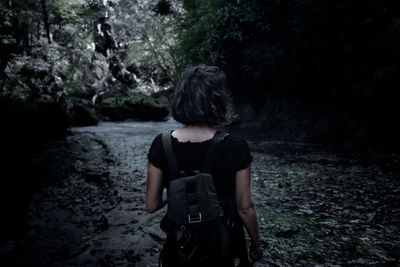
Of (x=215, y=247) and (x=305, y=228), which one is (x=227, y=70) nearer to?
(x=305, y=228)

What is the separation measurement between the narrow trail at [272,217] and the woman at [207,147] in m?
1.62

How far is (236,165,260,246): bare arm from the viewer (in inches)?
84.0

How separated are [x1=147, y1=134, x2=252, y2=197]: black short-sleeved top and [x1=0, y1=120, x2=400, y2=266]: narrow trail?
187cm

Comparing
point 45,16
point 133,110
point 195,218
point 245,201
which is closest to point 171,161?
point 195,218

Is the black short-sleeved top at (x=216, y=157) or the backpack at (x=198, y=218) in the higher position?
the black short-sleeved top at (x=216, y=157)

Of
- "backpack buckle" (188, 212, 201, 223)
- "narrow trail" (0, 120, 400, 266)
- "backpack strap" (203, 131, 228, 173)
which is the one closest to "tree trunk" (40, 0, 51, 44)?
"narrow trail" (0, 120, 400, 266)

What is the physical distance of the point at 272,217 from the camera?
4.68 m

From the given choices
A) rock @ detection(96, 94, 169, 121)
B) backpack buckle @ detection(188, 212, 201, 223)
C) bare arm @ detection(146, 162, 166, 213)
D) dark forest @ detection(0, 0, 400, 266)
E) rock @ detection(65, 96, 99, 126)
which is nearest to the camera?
backpack buckle @ detection(188, 212, 201, 223)

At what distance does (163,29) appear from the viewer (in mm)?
29141

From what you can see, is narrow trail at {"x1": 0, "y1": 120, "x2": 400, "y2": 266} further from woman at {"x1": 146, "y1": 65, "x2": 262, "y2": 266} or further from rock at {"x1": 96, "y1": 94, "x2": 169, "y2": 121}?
rock at {"x1": 96, "y1": 94, "x2": 169, "y2": 121}

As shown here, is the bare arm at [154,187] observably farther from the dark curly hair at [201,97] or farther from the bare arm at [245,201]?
the bare arm at [245,201]

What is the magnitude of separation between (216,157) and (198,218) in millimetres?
428

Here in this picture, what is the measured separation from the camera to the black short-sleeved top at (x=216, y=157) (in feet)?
6.74

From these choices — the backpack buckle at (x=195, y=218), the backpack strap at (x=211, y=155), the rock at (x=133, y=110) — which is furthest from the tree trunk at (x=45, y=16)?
the backpack buckle at (x=195, y=218)
